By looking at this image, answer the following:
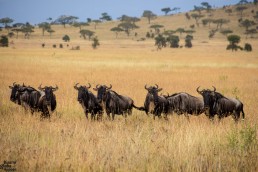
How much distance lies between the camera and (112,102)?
1198 cm

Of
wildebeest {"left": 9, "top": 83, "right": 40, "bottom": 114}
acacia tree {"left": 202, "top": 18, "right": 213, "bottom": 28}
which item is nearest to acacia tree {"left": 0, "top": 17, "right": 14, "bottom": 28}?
acacia tree {"left": 202, "top": 18, "right": 213, "bottom": 28}

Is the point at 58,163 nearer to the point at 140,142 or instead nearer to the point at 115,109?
the point at 140,142

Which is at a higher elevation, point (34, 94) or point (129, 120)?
point (34, 94)

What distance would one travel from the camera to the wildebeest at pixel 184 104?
479 inches

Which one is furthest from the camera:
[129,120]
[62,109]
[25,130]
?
[62,109]

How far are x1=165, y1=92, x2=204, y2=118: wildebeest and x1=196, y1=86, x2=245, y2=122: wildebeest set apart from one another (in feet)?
2.44

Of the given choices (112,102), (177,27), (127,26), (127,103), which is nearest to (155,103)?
(127,103)

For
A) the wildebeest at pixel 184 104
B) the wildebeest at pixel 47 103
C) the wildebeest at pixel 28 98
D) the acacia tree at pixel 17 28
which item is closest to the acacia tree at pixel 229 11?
the acacia tree at pixel 17 28

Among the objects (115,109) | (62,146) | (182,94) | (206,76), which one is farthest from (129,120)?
(206,76)

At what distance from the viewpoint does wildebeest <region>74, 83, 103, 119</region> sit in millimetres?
11491

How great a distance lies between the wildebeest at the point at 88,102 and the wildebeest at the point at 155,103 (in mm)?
1749

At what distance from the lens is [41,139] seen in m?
7.81

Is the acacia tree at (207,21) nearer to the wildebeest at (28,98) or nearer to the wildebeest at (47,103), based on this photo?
the wildebeest at (28,98)

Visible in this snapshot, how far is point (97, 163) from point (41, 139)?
2.19 meters
